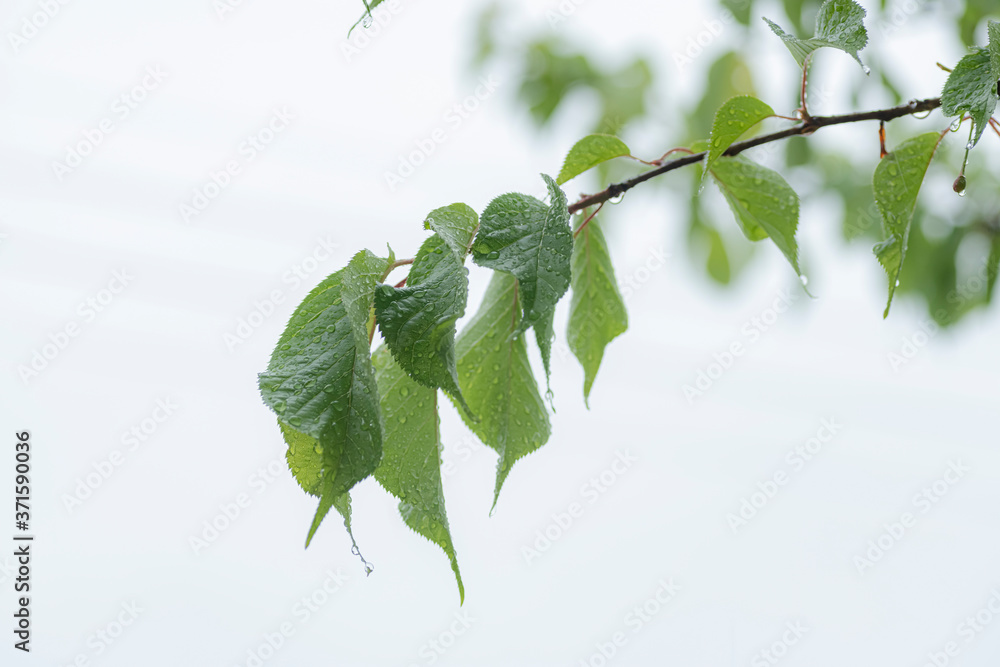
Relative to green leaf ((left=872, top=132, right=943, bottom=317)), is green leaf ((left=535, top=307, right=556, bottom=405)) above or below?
above

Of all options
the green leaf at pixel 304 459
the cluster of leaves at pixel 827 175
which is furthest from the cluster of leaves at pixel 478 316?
the cluster of leaves at pixel 827 175

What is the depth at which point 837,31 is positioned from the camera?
0.81ft

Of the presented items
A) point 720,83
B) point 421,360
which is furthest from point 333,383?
point 720,83

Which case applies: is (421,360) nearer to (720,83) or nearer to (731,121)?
(731,121)

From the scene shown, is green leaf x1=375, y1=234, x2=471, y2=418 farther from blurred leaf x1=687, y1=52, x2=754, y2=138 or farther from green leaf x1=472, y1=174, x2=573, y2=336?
blurred leaf x1=687, y1=52, x2=754, y2=138

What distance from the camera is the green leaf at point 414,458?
222mm

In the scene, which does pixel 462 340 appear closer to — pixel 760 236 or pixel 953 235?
pixel 760 236

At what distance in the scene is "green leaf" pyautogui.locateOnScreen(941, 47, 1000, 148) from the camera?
0.68 feet

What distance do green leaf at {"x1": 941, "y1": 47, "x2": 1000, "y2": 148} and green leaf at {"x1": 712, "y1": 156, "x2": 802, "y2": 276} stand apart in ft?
0.21

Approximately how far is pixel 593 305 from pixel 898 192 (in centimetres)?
11

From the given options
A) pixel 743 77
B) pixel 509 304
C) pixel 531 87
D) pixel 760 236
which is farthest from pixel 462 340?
pixel 531 87

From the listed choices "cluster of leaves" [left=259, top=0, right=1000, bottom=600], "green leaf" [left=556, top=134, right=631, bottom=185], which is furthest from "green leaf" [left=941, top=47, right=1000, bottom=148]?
"green leaf" [left=556, top=134, right=631, bottom=185]

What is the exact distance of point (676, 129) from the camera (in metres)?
0.98

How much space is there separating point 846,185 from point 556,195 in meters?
0.76
